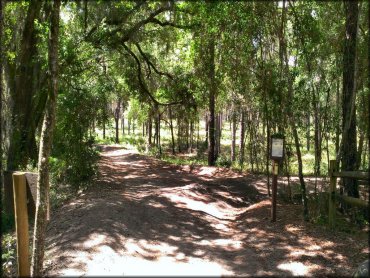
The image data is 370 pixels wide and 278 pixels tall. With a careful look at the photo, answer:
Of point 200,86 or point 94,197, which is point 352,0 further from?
point 200,86

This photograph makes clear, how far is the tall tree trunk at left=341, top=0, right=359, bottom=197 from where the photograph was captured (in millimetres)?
8461

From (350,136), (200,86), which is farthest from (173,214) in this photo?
(200,86)

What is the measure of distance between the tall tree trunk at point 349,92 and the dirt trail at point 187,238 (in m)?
1.59

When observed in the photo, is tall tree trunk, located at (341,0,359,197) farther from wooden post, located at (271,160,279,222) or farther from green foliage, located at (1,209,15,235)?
green foliage, located at (1,209,15,235)

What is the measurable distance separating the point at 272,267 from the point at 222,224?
311cm

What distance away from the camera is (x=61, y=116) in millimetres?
13312

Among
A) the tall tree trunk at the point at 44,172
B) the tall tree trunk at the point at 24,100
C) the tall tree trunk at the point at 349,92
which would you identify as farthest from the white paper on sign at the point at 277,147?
the tall tree trunk at the point at 24,100

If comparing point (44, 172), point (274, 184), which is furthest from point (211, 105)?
point (44, 172)

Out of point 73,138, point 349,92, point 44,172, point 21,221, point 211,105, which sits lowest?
point 21,221

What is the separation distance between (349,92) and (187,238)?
474 cm

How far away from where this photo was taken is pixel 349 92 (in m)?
8.85

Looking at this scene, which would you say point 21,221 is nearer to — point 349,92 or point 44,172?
point 44,172

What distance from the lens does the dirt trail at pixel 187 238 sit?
6.19 metres

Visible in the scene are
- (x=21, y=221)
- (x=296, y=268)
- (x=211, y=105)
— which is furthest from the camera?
(x=211, y=105)
